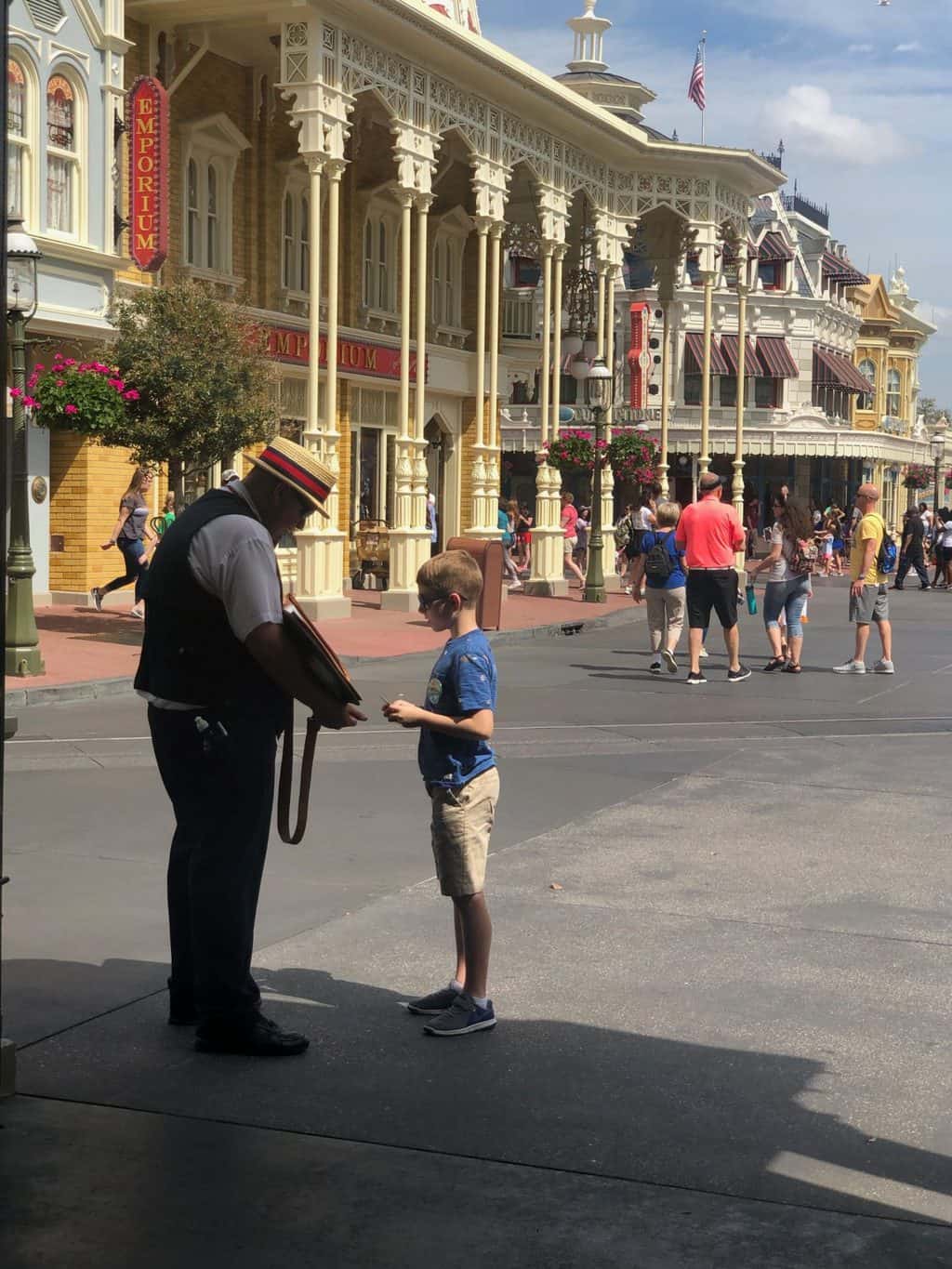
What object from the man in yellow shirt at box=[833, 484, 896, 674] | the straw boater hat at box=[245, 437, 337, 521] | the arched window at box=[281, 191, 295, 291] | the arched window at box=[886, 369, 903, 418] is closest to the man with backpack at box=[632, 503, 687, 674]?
the man in yellow shirt at box=[833, 484, 896, 674]

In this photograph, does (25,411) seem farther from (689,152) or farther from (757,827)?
(689,152)

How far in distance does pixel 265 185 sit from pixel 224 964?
23683 millimetres

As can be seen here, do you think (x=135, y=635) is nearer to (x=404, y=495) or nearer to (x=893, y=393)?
(x=404, y=495)

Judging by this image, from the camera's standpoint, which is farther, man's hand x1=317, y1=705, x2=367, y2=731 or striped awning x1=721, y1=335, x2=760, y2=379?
striped awning x1=721, y1=335, x2=760, y2=379

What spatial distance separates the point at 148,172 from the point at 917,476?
5315 centimetres

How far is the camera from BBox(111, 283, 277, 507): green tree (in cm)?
1766

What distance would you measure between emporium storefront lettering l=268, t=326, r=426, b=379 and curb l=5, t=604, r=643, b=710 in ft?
19.3

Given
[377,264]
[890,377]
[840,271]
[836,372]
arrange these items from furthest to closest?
[890,377] → [840,271] → [836,372] → [377,264]

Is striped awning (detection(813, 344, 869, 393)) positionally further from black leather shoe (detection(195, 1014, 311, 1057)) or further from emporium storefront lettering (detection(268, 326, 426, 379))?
black leather shoe (detection(195, 1014, 311, 1057))

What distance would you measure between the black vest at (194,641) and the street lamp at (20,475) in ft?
31.8

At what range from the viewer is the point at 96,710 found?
1366 cm

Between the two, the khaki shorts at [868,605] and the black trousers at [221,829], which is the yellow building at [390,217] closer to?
the khaki shorts at [868,605]

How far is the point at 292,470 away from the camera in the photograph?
515cm

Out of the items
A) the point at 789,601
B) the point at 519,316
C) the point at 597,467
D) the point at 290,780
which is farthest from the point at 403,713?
the point at 519,316
